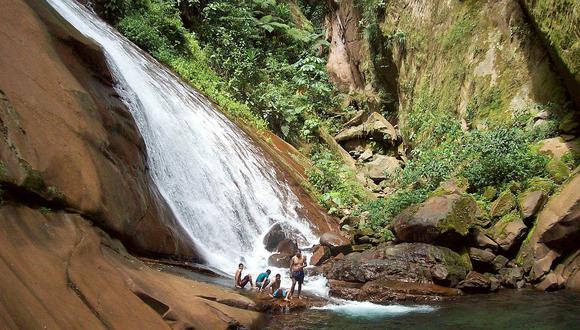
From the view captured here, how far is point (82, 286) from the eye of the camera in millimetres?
5895

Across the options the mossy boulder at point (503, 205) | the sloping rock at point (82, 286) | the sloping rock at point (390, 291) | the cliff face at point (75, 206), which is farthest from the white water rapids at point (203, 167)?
the mossy boulder at point (503, 205)

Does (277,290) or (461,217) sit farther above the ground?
(461,217)

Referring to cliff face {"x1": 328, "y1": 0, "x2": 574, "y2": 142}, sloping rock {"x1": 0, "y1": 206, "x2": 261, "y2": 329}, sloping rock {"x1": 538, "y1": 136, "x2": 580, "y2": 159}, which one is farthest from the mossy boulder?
sloping rock {"x1": 0, "y1": 206, "x2": 261, "y2": 329}

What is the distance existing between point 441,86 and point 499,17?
330 centimetres

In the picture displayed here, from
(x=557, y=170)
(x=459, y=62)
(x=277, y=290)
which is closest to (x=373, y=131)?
(x=459, y=62)

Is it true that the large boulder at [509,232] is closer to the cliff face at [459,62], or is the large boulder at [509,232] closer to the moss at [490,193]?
the moss at [490,193]

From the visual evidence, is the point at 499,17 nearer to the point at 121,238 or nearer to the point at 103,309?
the point at 121,238

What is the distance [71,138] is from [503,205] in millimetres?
10277

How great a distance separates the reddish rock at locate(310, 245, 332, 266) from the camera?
12.7 meters

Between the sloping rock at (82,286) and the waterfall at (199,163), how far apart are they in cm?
382

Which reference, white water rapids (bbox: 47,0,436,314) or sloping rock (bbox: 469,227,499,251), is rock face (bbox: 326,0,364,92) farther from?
sloping rock (bbox: 469,227,499,251)

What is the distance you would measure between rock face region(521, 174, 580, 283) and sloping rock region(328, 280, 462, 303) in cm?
208

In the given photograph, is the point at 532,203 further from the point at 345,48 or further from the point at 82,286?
the point at 345,48

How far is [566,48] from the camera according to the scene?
12.8 meters
